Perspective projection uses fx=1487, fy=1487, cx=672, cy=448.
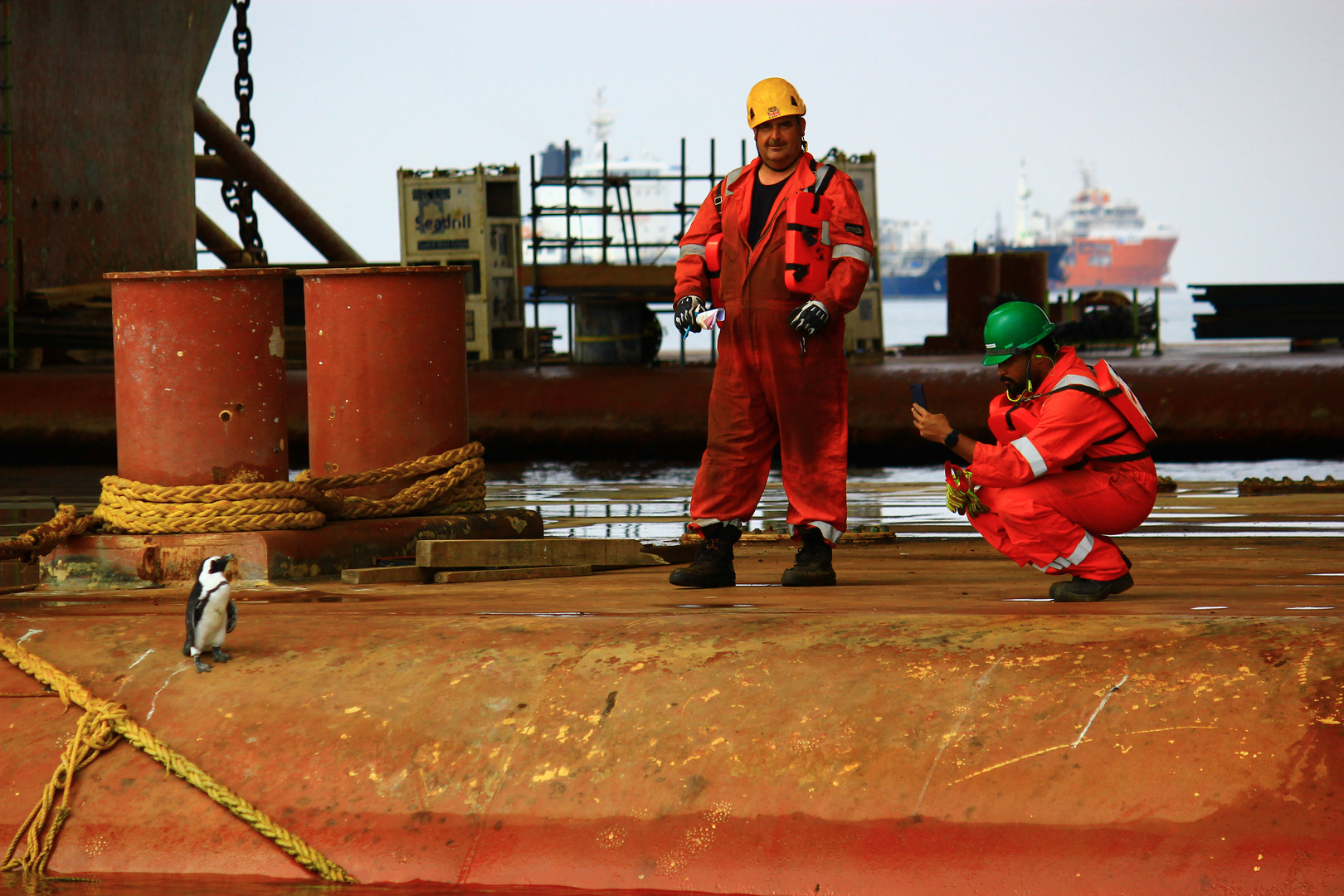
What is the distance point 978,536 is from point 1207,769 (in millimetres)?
3463

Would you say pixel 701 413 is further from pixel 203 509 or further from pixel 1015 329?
pixel 1015 329

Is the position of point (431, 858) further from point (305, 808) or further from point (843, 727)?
point (843, 727)

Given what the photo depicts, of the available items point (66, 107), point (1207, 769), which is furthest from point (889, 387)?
point (1207, 769)

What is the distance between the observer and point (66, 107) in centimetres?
1239

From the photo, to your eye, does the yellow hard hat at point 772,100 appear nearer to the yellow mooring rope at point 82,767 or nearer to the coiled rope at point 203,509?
the coiled rope at point 203,509

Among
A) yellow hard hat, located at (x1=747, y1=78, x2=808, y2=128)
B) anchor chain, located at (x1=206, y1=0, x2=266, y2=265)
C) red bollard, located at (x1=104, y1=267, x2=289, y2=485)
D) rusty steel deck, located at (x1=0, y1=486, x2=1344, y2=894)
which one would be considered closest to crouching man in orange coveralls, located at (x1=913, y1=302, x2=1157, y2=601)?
rusty steel deck, located at (x1=0, y1=486, x2=1344, y2=894)

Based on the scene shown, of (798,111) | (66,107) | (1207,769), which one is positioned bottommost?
(1207,769)

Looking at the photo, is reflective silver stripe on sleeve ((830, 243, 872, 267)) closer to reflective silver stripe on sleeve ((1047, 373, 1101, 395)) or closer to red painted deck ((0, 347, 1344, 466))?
reflective silver stripe on sleeve ((1047, 373, 1101, 395))

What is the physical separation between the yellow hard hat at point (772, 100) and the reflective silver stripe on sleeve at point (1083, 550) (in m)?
1.47

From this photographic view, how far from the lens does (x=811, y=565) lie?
4.23 meters

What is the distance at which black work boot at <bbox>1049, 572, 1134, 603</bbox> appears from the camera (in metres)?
3.54

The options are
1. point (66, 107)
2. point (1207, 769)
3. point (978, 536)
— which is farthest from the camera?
point (66, 107)

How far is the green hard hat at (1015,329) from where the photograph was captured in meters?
3.64

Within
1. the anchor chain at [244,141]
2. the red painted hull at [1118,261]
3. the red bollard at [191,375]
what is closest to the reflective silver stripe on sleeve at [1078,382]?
the red bollard at [191,375]
